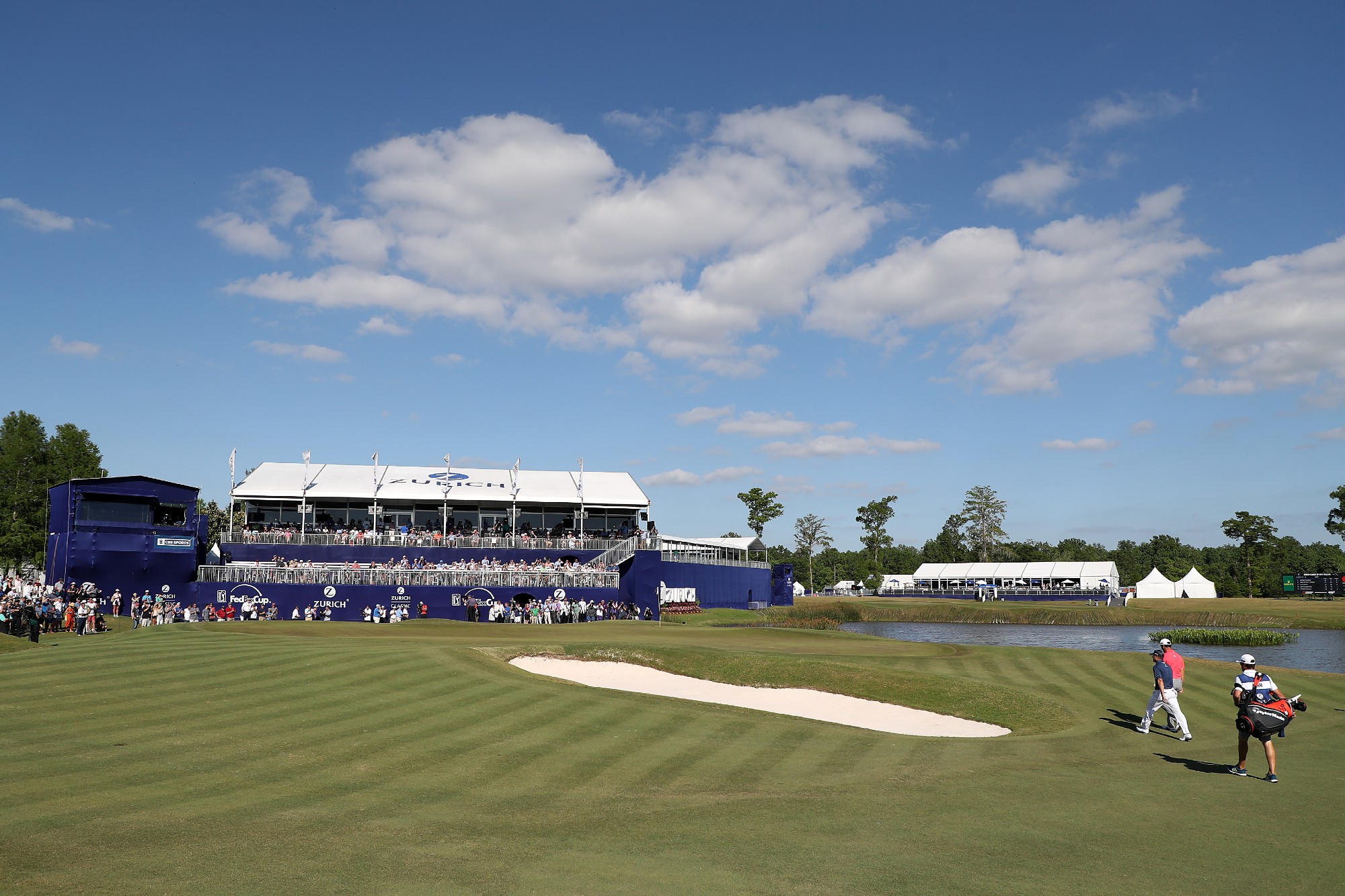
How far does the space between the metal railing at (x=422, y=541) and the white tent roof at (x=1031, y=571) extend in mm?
81328

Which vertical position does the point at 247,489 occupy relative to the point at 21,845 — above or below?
above

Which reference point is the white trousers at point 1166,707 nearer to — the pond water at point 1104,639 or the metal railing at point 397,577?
the pond water at point 1104,639

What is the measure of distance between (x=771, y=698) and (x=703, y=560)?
174 ft

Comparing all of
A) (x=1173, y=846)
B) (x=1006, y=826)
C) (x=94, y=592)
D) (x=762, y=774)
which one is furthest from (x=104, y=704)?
(x=94, y=592)

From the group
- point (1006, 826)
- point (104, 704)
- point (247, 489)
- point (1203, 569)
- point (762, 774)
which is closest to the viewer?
point (1006, 826)

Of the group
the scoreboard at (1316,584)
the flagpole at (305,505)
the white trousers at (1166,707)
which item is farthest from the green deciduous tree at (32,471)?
A: the scoreboard at (1316,584)

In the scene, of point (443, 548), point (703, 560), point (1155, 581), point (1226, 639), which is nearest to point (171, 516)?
point (443, 548)

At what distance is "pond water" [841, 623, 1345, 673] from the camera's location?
Answer: 156 ft

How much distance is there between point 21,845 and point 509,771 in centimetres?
694

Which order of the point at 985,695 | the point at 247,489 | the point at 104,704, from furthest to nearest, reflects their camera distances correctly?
the point at 247,489, the point at 985,695, the point at 104,704

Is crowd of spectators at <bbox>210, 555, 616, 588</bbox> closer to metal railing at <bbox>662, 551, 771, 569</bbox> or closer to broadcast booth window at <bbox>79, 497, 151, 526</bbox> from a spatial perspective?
broadcast booth window at <bbox>79, 497, 151, 526</bbox>

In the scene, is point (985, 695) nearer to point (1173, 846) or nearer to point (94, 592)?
point (1173, 846)

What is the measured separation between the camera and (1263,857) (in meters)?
11.2

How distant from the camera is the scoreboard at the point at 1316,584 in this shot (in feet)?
418
